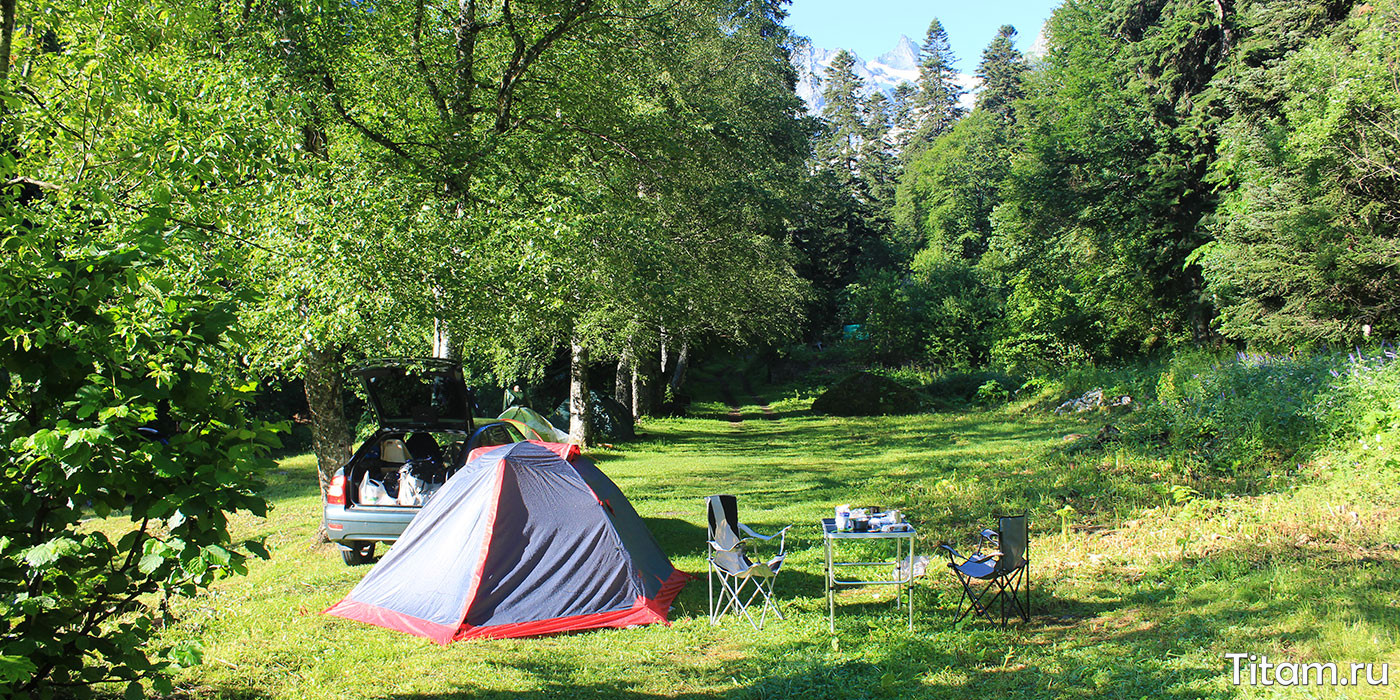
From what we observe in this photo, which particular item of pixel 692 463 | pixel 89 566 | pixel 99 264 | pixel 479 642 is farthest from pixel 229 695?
pixel 692 463

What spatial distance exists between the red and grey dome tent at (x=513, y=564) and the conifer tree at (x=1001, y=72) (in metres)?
61.9

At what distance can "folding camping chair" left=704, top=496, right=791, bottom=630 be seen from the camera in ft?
20.4

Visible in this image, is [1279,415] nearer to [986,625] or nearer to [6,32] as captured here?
[986,625]

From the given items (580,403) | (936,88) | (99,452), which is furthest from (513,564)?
(936,88)

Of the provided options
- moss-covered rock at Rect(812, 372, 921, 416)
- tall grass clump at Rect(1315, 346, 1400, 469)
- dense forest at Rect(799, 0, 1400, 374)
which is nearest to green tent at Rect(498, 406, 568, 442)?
tall grass clump at Rect(1315, 346, 1400, 469)

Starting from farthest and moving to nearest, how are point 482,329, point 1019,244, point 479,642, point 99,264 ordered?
point 1019,244 < point 482,329 < point 479,642 < point 99,264

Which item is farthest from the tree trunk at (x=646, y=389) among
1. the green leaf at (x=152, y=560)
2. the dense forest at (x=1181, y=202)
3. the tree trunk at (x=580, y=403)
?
the green leaf at (x=152, y=560)

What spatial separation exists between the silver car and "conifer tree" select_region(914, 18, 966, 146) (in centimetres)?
7345

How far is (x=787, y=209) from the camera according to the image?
18.2 metres

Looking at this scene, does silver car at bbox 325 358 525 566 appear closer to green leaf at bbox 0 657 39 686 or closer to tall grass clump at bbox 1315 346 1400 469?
green leaf at bbox 0 657 39 686

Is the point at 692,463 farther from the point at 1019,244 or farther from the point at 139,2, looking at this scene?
the point at 1019,244

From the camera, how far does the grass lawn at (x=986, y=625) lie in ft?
16.0

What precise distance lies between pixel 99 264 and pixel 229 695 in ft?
10.1

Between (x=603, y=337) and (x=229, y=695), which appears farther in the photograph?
(x=603, y=337)
